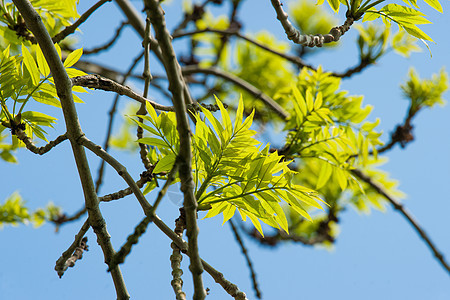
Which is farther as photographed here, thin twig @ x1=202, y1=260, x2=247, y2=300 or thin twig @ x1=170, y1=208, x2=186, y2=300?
thin twig @ x1=202, y1=260, x2=247, y2=300

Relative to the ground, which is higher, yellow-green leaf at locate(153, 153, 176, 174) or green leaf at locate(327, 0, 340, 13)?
green leaf at locate(327, 0, 340, 13)

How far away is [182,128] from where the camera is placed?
688 millimetres

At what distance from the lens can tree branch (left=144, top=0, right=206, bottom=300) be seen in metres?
0.67

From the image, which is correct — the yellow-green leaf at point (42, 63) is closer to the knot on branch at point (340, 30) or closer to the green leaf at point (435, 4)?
the knot on branch at point (340, 30)

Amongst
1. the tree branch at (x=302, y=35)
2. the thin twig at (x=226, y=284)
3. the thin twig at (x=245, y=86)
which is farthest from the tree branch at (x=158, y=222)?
the thin twig at (x=245, y=86)

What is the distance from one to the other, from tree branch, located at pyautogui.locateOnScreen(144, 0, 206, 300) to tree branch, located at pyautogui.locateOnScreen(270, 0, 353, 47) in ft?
1.75

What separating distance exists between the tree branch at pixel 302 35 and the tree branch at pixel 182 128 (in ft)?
1.75

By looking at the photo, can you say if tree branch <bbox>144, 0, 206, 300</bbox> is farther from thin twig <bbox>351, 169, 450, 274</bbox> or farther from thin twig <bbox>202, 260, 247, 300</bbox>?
thin twig <bbox>351, 169, 450, 274</bbox>

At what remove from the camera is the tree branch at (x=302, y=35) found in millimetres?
1157

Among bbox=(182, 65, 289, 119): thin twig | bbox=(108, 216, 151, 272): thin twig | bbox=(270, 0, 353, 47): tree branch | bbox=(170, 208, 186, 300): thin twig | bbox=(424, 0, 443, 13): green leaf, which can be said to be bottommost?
bbox=(108, 216, 151, 272): thin twig

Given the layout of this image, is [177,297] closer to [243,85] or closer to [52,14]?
[52,14]

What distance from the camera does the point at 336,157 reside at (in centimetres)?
163

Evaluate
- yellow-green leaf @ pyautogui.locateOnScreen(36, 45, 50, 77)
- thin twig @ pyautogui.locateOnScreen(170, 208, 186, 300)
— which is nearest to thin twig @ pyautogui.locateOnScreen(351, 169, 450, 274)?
thin twig @ pyautogui.locateOnScreen(170, 208, 186, 300)

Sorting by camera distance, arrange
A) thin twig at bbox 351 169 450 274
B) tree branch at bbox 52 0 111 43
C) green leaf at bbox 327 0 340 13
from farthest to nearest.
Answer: thin twig at bbox 351 169 450 274 < tree branch at bbox 52 0 111 43 < green leaf at bbox 327 0 340 13
